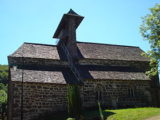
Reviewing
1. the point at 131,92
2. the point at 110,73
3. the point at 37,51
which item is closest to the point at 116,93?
the point at 131,92

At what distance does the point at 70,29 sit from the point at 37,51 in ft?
17.6

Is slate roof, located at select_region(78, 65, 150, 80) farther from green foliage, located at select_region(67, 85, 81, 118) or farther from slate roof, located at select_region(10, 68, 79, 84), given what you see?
green foliage, located at select_region(67, 85, 81, 118)

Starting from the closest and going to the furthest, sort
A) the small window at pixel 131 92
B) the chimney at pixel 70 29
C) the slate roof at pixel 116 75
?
the slate roof at pixel 116 75, the small window at pixel 131 92, the chimney at pixel 70 29

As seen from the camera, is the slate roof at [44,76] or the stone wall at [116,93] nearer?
the slate roof at [44,76]

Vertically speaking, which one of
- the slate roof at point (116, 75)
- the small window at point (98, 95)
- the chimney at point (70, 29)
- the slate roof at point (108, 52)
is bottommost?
the small window at point (98, 95)

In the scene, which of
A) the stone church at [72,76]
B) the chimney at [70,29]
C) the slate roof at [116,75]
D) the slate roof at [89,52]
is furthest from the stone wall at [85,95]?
the chimney at [70,29]

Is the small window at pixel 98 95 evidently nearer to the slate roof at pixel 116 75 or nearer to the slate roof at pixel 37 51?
the slate roof at pixel 116 75

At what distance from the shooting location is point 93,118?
15.8 metres

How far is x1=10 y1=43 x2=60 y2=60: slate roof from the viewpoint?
2381 centimetres

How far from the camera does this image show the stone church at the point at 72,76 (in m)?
19.2

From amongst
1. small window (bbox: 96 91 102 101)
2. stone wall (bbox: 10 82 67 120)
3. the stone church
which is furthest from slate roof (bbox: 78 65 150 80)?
stone wall (bbox: 10 82 67 120)

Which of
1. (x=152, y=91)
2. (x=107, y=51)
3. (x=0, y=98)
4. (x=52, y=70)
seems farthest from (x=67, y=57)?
(x=0, y=98)

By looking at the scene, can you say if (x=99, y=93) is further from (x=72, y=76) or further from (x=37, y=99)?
(x=37, y=99)

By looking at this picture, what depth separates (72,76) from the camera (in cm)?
2212
